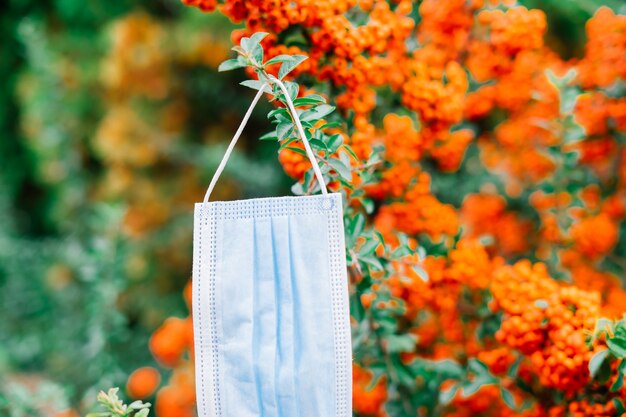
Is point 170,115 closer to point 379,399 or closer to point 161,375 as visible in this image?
point 161,375

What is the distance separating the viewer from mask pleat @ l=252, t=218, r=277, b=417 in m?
0.97

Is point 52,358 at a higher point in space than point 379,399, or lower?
lower

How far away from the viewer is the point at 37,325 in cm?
270

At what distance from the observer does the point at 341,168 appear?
1061 millimetres

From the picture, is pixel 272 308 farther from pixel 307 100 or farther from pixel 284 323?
pixel 307 100

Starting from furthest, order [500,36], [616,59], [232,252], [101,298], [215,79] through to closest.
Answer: [215,79]
[101,298]
[616,59]
[500,36]
[232,252]

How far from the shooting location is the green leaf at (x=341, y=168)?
1046mm

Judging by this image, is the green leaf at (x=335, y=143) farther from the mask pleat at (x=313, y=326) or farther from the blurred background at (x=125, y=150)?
the blurred background at (x=125, y=150)

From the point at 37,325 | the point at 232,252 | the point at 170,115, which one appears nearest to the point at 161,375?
the point at 37,325

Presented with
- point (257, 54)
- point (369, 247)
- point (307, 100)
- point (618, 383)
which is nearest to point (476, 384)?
point (618, 383)

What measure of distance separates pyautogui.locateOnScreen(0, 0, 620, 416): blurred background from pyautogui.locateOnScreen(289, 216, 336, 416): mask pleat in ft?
5.03

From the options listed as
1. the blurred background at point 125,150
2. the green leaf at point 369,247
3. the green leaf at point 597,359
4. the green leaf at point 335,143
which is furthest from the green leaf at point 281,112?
the blurred background at point 125,150

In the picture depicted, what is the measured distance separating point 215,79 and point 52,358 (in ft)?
5.23

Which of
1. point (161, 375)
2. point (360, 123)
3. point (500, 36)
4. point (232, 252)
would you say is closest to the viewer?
point (232, 252)
